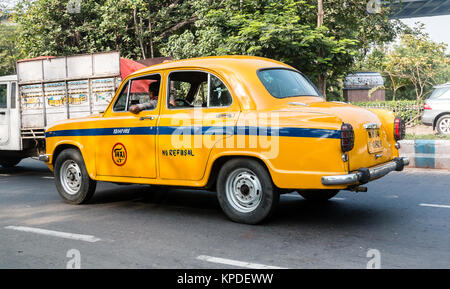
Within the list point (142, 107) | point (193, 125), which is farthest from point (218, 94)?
point (142, 107)

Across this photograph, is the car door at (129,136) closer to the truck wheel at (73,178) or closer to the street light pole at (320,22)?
the truck wheel at (73,178)

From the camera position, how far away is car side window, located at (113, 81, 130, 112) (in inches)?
268

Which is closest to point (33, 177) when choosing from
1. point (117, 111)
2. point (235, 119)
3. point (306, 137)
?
point (117, 111)

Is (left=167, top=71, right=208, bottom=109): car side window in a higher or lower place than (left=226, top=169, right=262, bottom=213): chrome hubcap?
higher

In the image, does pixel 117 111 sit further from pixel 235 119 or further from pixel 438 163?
pixel 438 163

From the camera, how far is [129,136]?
6.46 m

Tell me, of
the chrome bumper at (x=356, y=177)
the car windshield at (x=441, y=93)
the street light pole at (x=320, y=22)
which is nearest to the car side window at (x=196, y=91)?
the chrome bumper at (x=356, y=177)

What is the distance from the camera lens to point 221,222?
5.91m

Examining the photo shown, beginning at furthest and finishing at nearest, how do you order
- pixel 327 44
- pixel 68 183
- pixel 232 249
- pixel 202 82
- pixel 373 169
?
pixel 327 44, pixel 68 183, pixel 202 82, pixel 373 169, pixel 232 249

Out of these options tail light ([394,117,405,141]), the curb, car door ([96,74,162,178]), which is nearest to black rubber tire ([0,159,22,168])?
car door ([96,74,162,178])

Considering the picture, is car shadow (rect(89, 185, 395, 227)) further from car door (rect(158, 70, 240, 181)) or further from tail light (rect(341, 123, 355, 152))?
tail light (rect(341, 123, 355, 152))

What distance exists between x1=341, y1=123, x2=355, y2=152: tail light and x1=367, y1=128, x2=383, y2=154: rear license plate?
0.50m

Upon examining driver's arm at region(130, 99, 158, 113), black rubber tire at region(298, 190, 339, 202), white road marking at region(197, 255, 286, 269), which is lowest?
white road marking at region(197, 255, 286, 269)
